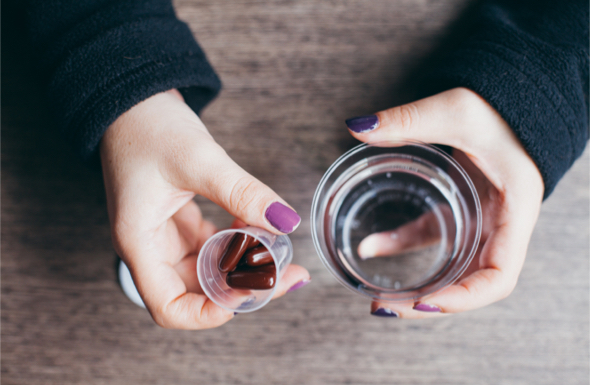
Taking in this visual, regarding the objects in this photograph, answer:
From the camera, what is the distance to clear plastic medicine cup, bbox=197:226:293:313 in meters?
0.69

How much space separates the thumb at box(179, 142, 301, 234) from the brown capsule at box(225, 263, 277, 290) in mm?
96

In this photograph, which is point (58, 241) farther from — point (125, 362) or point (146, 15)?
point (146, 15)

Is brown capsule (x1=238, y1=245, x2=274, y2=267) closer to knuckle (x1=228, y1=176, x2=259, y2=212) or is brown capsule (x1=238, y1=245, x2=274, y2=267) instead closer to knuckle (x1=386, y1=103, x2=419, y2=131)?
knuckle (x1=228, y1=176, x2=259, y2=212)

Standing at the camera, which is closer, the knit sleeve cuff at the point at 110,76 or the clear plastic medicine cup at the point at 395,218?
the knit sleeve cuff at the point at 110,76

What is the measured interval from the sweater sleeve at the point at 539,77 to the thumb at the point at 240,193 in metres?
0.49

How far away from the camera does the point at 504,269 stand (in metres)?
0.77

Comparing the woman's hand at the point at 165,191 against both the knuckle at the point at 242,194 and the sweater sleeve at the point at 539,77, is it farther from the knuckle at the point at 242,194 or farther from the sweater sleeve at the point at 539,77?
the sweater sleeve at the point at 539,77

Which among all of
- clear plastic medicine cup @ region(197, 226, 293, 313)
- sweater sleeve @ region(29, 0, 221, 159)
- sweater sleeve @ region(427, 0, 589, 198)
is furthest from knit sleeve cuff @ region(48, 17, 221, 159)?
sweater sleeve @ region(427, 0, 589, 198)

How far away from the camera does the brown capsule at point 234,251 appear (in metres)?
0.72

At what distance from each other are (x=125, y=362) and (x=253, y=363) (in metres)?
0.38

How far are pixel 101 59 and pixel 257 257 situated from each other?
1.76 ft

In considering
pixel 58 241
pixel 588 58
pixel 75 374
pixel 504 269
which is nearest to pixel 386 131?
pixel 504 269

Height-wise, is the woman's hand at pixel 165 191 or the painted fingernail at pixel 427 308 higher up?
the woman's hand at pixel 165 191

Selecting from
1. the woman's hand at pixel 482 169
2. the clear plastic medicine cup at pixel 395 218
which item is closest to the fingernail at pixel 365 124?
the woman's hand at pixel 482 169
